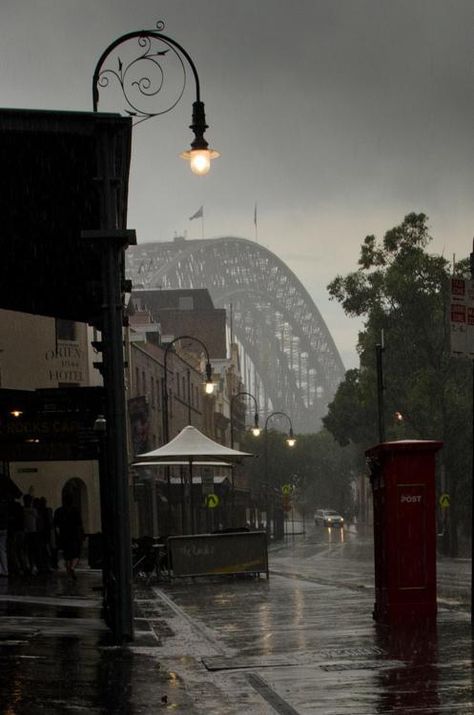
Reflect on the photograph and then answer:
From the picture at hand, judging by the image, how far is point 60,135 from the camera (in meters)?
12.9

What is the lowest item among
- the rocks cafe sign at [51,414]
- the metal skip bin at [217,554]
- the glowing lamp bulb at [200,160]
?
the metal skip bin at [217,554]

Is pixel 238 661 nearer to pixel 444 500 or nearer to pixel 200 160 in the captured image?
pixel 200 160

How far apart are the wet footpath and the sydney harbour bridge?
461ft

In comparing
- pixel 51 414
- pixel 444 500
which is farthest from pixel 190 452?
pixel 444 500

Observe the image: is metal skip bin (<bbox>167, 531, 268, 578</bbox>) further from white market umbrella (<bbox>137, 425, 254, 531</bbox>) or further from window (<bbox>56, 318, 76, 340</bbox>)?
window (<bbox>56, 318, 76, 340</bbox>)

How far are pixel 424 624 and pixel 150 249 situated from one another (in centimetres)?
16893

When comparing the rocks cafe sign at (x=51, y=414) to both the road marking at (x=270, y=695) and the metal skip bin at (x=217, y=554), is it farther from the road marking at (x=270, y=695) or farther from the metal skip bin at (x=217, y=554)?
the metal skip bin at (x=217, y=554)

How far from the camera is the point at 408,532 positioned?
1473 centimetres

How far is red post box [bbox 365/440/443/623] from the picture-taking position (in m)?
14.7

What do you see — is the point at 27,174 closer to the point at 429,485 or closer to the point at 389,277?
the point at 429,485

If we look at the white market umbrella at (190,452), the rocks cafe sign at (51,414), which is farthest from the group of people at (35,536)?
the rocks cafe sign at (51,414)

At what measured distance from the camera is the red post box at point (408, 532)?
14.7 meters

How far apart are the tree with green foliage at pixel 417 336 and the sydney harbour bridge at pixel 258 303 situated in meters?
95.1

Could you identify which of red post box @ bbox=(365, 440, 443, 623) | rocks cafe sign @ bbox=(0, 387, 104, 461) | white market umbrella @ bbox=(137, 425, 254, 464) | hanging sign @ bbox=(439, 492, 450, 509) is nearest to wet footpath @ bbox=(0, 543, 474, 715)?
red post box @ bbox=(365, 440, 443, 623)
